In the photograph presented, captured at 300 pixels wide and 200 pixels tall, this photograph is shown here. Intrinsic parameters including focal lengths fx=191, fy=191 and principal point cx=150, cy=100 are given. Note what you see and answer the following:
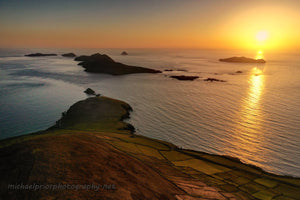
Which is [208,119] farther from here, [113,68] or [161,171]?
[113,68]

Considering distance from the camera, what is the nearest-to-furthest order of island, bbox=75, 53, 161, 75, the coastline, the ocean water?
1. the coastline
2. the ocean water
3. island, bbox=75, 53, 161, 75

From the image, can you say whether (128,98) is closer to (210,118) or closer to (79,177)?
(210,118)

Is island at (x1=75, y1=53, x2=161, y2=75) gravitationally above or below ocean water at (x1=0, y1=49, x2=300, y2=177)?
above

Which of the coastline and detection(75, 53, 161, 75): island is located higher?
detection(75, 53, 161, 75): island

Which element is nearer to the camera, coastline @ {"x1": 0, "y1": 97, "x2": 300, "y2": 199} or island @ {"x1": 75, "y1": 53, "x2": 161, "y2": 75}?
coastline @ {"x1": 0, "y1": 97, "x2": 300, "y2": 199}

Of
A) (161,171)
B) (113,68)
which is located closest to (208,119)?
(161,171)

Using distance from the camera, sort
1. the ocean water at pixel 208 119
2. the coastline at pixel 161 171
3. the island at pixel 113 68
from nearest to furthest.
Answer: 1. the coastline at pixel 161 171
2. the ocean water at pixel 208 119
3. the island at pixel 113 68

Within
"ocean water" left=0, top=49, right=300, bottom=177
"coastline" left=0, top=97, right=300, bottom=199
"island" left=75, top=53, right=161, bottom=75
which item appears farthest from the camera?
"island" left=75, top=53, right=161, bottom=75

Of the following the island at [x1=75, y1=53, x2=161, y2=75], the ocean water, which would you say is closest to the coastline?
the ocean water

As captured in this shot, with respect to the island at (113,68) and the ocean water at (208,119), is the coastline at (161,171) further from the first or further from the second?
the island at (113,68)

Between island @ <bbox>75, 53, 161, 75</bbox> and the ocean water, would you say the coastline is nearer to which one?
the ocean water

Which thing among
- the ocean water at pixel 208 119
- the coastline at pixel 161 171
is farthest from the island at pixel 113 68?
the coastline at pixel 161 171

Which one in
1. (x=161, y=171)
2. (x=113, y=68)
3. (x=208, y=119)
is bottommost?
(x=208, y=119)

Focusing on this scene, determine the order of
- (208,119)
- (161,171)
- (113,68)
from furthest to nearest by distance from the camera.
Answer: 1. (113,68)
2. (208,119)
3. (161,171)
